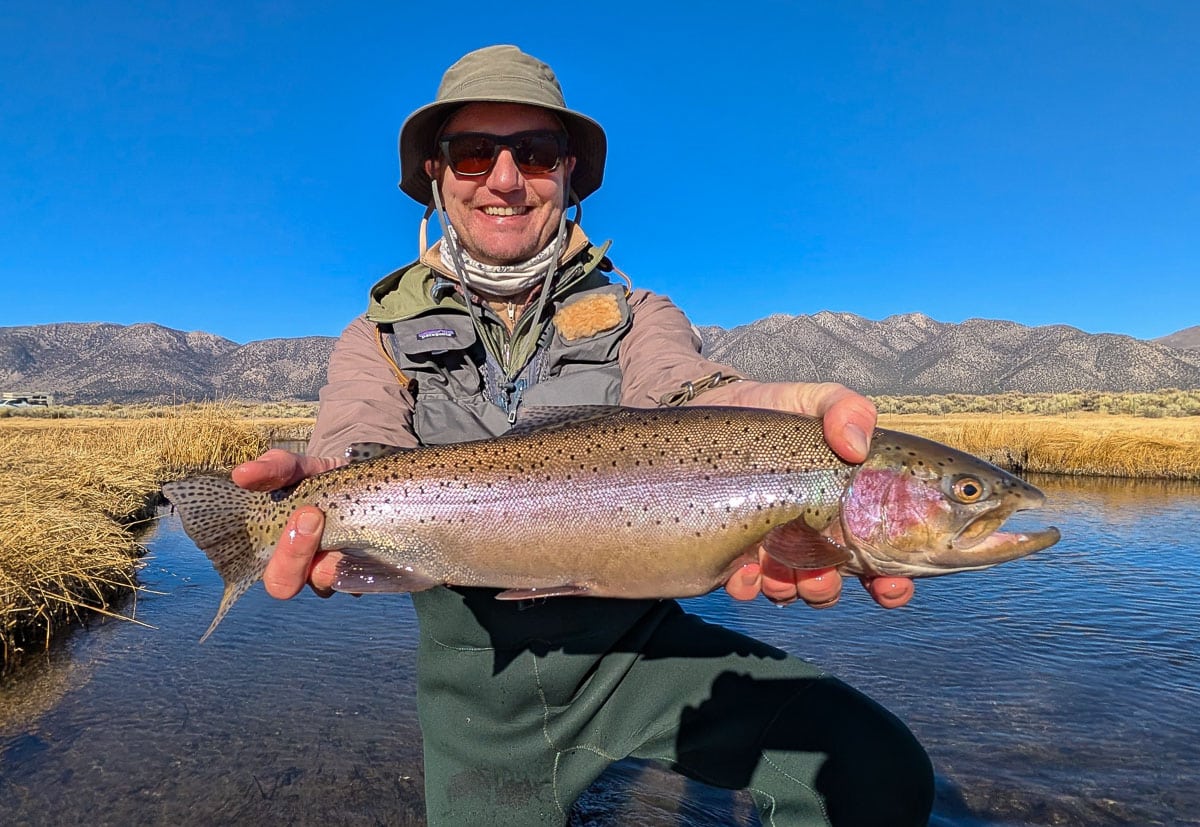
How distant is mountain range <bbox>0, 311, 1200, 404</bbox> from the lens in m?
126

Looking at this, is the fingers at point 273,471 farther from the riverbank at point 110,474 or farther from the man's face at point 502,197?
the riverbank at point 110,474

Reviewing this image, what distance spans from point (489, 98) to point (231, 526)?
199 centimetres

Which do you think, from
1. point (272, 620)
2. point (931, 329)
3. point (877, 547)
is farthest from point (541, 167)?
point (931, 329)

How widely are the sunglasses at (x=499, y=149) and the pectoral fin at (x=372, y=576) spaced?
1687mm

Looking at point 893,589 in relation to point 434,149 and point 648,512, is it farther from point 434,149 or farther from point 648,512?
point 434,149

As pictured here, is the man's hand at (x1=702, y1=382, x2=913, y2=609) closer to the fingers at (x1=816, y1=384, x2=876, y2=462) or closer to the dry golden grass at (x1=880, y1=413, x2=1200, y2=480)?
the fingers at (x1=816, y1=384, x2=876, y2=462)

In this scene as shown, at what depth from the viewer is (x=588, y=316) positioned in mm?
3248

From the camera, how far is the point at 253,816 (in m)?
4.82

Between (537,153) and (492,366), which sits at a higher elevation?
(537,153)

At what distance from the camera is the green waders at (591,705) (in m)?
2.66

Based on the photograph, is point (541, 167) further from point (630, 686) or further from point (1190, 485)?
point (1190, 485)

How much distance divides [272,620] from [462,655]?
689cm

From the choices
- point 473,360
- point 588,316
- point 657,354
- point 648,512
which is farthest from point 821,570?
point 473,360

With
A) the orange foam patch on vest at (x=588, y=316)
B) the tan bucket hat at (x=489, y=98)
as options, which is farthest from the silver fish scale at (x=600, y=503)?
the tan bucket hat at (x=489, y=98)
